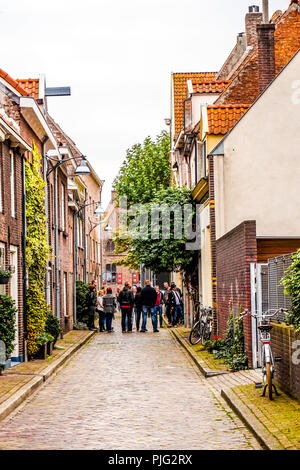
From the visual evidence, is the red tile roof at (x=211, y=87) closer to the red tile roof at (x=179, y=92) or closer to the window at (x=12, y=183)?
the red tile roof at (x=179, y=92)

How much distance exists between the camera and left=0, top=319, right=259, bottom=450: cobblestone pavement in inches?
356

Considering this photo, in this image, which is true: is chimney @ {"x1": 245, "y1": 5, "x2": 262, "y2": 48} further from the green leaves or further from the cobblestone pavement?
the green leaves

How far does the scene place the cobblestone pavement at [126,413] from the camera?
9.05 meters

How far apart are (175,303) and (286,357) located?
21.1 metres

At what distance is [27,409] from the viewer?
11953 mm

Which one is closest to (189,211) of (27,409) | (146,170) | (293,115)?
(293,115)

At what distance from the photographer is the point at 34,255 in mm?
20828

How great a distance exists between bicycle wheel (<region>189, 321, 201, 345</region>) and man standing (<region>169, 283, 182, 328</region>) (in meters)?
8.72

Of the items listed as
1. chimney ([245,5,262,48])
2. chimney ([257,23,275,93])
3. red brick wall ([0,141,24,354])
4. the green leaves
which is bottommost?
the green leaves

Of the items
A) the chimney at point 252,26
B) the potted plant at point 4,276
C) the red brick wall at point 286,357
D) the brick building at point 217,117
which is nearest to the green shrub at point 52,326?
the brick building at point 217,117

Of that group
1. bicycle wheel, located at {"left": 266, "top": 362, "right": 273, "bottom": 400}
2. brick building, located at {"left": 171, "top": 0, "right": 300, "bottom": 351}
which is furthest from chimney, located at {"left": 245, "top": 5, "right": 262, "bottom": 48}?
bicycle wheel, located at {"left": 266, "top": 362, "right": 273, "bottom": 400}

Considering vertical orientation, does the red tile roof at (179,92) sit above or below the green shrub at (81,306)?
above

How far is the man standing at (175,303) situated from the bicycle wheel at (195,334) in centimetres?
872

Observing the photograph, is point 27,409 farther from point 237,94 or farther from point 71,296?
point 71,296
